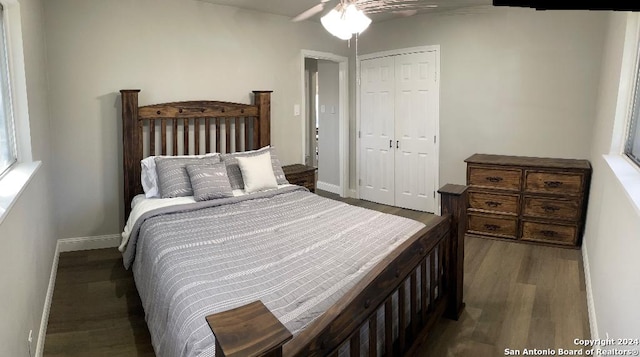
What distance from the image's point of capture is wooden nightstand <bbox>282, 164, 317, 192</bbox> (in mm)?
4356

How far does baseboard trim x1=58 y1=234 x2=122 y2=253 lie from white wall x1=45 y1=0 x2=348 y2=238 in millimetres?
56

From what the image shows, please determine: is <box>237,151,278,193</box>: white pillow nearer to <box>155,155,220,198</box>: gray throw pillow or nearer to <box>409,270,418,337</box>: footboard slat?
<box>155,155,220,198</box>: gray throw pillow

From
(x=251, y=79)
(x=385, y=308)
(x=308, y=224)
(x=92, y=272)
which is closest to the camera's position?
(x=385, y=308)

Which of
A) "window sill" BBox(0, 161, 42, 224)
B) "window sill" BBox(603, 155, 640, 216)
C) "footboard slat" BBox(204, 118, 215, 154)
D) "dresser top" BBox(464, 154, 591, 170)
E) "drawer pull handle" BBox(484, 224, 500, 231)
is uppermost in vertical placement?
"footboard slat" BBox(204, 118, 215, 154)

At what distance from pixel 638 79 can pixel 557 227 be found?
1758 mm

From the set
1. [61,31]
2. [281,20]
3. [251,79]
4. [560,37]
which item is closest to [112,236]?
[61,31]

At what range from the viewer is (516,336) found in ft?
7.79

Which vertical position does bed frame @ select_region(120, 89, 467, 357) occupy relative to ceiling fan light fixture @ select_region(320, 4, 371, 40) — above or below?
below

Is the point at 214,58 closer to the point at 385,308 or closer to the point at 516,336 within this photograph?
the point at 385,308

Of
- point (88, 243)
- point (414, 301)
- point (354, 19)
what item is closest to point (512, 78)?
point (354, 19)

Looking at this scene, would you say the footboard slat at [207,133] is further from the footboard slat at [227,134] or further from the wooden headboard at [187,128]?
the footboard slat at [227,134]

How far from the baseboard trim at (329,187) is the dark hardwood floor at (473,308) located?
2591mm

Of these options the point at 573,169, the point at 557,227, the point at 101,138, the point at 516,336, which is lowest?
the point at 516,336

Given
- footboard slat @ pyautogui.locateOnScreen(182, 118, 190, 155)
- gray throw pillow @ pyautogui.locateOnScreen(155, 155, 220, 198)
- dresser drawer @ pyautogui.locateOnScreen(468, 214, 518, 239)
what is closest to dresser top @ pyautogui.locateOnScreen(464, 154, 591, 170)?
dresser drawer @ pyautogui.locateOnScreen(468, 214, 518, 239)
